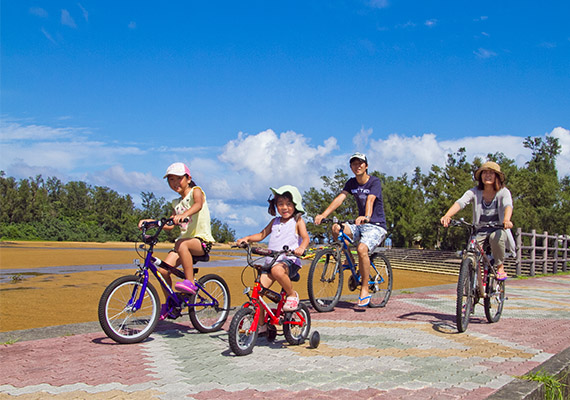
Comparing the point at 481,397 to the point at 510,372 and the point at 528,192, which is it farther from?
the point at 528,192

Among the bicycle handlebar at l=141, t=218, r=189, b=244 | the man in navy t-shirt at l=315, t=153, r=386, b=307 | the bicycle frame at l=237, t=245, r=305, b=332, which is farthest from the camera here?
the man in navy t-shirt at l=315, t=153, r=386, b=307

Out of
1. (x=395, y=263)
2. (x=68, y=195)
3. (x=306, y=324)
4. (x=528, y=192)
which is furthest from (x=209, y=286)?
(x=68, y=195)

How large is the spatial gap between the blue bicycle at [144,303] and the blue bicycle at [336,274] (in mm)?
1689

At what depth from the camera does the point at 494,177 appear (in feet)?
21.7

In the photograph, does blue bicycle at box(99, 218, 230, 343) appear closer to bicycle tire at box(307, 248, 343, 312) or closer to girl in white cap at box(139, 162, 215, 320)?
girl in white cap at box(139, 162, 215, 320)

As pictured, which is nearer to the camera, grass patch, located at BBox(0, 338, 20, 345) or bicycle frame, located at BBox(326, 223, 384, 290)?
grass patch, located at BBox(0, 338, 20, 345)

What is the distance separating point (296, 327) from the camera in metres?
5.14

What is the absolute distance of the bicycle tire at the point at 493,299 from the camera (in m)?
6.53

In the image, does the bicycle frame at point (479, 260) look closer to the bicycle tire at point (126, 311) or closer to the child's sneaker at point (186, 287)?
the child's sneaker at point (186, 287)

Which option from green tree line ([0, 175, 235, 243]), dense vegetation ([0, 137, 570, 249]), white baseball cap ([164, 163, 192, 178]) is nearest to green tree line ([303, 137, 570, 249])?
dense vegetation ([0, 137, 570, 249])

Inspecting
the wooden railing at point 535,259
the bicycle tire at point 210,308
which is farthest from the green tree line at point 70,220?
the bicycle tire at point 210,308

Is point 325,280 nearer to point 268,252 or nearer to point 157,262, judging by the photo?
point 268,252

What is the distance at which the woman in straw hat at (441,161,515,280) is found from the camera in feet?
21.2

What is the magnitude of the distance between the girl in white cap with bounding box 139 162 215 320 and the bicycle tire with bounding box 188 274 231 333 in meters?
0.20
